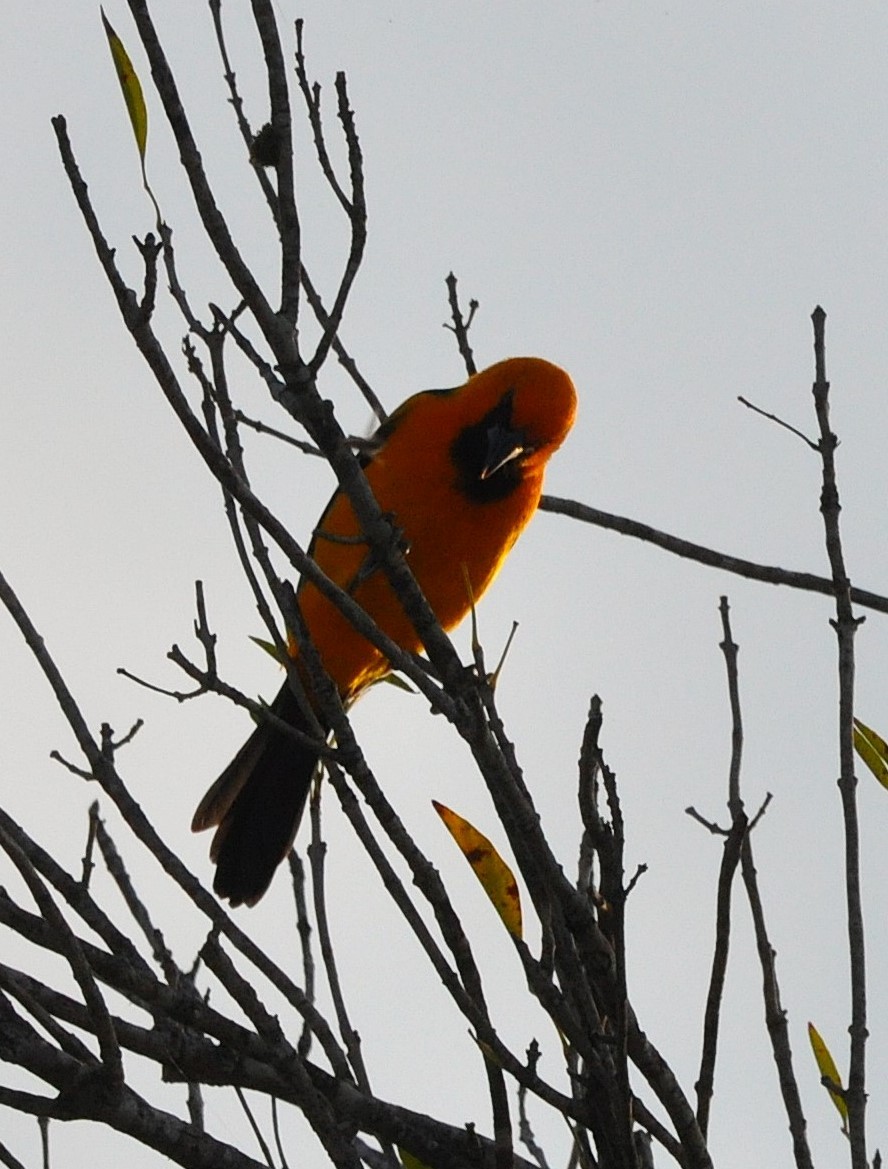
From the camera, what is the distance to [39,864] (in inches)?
96.7

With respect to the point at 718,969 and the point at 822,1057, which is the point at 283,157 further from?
the point at 822,1057

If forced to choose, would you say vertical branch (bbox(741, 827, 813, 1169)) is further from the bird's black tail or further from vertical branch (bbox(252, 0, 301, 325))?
the bird's black tail

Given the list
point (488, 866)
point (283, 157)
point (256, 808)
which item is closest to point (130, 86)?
point (283, 157)

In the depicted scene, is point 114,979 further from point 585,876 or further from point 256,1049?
point 585,876

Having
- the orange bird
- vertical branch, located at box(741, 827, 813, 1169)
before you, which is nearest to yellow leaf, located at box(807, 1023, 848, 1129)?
vertical branch, located at box(741, 827, 813, 1169)

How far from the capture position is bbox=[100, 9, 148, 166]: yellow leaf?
2992 mm

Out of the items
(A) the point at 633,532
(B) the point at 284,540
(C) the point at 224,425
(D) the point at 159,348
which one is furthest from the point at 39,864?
(A) the point at 633,532

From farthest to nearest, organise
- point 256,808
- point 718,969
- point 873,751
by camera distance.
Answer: point 256,808 < point 873,751 < point 718,969

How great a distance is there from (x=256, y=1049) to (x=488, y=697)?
26.9 inches

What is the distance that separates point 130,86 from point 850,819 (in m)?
1.99

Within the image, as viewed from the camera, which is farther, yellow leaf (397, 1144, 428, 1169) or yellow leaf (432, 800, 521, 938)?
yellow leaf (432, 800, 521, 938)

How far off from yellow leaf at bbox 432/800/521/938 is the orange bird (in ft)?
6.56

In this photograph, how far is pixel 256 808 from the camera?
6.02 m

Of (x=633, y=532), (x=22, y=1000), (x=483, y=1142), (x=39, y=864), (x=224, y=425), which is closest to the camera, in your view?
(x=22, y=1000)
